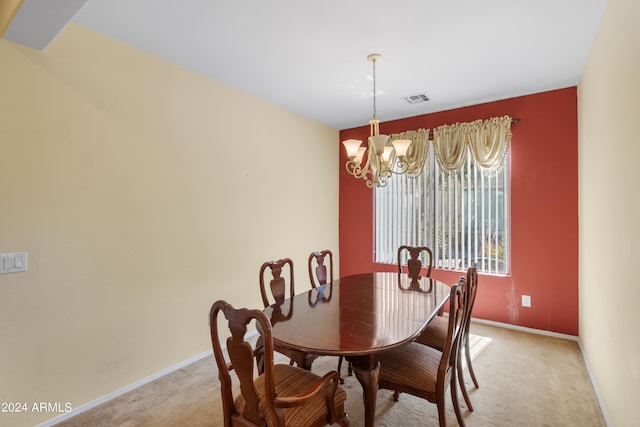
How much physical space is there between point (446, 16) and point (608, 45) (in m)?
1.02

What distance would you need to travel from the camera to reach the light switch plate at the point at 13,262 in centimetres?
186

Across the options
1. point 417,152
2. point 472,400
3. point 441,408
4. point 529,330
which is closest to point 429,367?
point 441,408

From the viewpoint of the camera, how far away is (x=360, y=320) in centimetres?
187

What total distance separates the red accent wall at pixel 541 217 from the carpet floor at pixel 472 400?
61 centimetres

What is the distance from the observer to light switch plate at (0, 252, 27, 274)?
1.86 metres

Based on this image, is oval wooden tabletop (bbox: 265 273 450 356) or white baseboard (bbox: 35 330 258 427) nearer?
oval wooden tabletop (bbox: 265 273 450 356)

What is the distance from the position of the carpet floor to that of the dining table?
707 mm

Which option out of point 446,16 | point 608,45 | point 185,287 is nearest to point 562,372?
point 608,45

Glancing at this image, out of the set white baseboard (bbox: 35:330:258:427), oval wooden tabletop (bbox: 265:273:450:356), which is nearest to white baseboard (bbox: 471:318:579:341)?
oval wooden tabletop (bbox: 265:273:450:356)

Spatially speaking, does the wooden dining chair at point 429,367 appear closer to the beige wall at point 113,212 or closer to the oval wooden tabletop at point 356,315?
the oval wooden tabletop at point 356,315

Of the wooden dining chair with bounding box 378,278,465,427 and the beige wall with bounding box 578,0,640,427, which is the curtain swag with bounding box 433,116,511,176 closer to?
the beige wall with bounding box 578,0,640,427

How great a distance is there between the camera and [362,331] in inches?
67.1

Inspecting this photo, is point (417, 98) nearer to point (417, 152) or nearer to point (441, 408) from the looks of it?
point (417, 152)

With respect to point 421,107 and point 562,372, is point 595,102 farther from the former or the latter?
point 562,372
